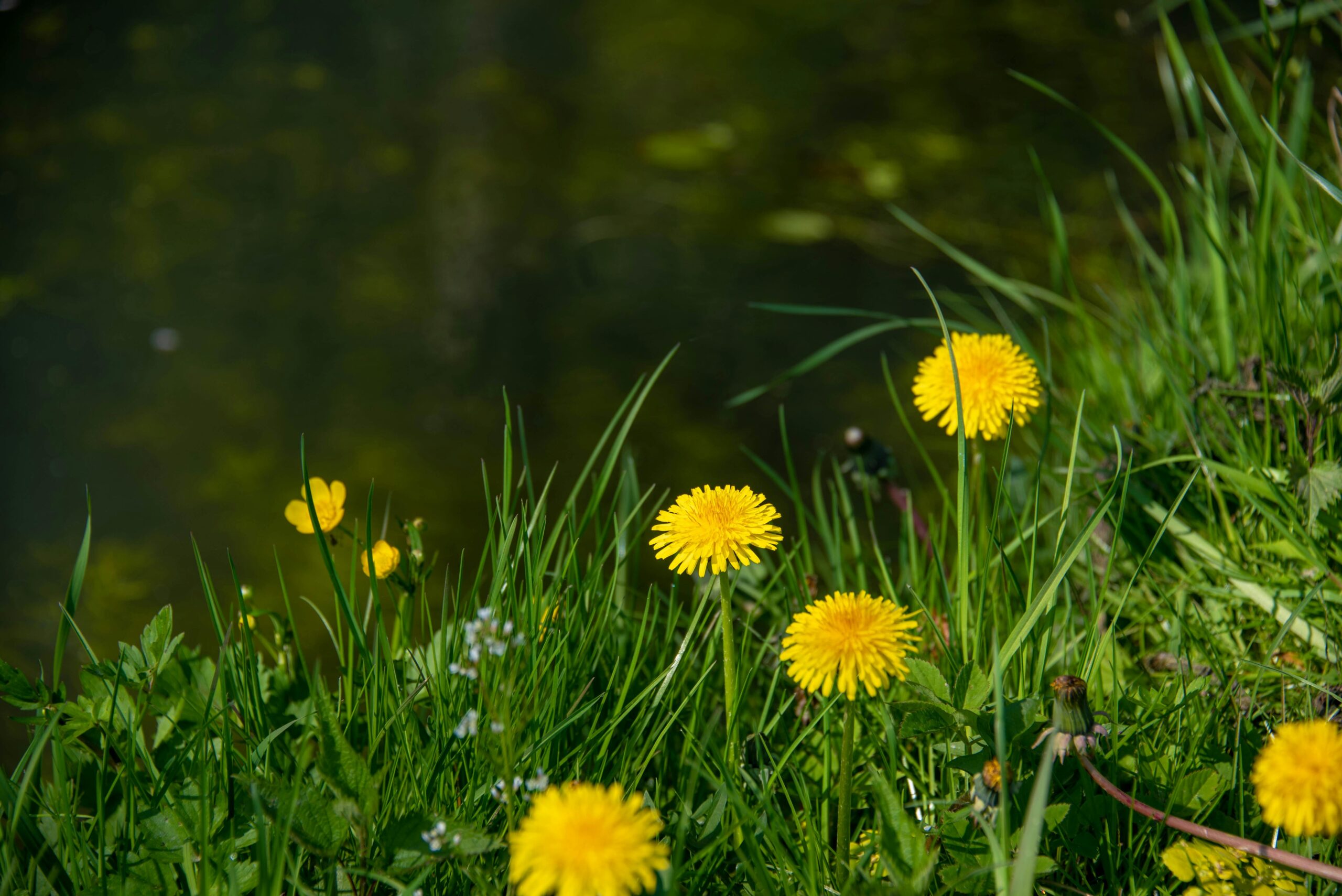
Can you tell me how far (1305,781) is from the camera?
2.44 feet

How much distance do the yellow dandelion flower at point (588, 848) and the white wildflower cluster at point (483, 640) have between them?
23 cm

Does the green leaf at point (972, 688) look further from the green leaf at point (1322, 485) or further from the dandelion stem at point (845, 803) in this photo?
the green leaf at point (1322, 485)

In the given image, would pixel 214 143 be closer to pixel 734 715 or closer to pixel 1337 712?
pixel 734 715

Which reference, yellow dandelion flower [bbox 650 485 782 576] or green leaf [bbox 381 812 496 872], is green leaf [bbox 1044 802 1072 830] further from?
green leaf [bbox 381 812 496 872]

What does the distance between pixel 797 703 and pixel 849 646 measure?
44cm

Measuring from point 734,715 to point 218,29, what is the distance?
9.30 feet

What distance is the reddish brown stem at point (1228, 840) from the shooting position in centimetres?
82

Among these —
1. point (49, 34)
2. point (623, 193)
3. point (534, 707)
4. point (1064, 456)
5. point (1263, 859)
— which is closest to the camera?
point (1263, 859)

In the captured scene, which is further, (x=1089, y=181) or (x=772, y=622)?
(x=1089, y=181)

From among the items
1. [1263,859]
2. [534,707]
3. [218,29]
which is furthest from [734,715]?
[218,29]

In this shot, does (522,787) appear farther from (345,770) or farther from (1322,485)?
(1322,485)

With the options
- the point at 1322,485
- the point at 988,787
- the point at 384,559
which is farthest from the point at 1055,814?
the point at 384,559

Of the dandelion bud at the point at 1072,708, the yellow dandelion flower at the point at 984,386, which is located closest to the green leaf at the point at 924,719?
the dandelion bud at the point at 1072,708

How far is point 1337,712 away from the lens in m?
1.05
